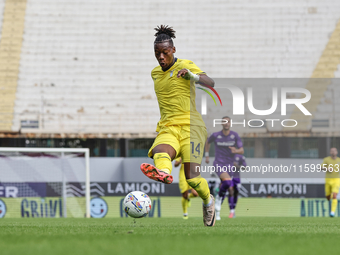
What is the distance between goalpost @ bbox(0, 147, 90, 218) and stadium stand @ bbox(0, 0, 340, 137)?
368 cm

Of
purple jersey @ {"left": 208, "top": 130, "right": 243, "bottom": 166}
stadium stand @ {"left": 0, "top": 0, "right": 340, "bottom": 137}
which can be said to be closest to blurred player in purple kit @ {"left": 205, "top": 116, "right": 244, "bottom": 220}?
purple jersey @ {"left": 208, "top": 130, "right": 243, "bottom": 166}

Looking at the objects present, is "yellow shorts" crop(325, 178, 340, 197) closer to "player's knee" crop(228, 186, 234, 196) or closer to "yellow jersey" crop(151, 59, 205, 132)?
"player's knee" crop(228, 186, 234, 196)

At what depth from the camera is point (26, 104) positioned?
59.8 feet

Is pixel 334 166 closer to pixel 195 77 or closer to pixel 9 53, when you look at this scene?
pixel 195 77

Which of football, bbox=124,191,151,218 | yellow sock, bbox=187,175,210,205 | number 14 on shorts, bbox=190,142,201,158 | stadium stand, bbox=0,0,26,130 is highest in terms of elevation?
stadium stand, bbox=0,0,26,130

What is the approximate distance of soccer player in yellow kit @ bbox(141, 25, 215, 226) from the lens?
17.7 ft

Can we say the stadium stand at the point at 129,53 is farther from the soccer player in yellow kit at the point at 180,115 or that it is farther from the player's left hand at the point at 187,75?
the player's left hand at the point at 187,75

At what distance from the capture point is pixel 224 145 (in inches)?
421

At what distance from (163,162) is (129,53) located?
15151 mm

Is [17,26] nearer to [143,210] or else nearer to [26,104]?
[26,104]

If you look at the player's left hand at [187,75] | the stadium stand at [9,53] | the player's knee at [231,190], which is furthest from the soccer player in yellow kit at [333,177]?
the stadium stand at [9,53]

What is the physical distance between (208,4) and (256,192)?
30.3 ft

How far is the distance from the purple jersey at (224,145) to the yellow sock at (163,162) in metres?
5.69

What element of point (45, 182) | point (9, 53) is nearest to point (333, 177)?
point (45, 182)
